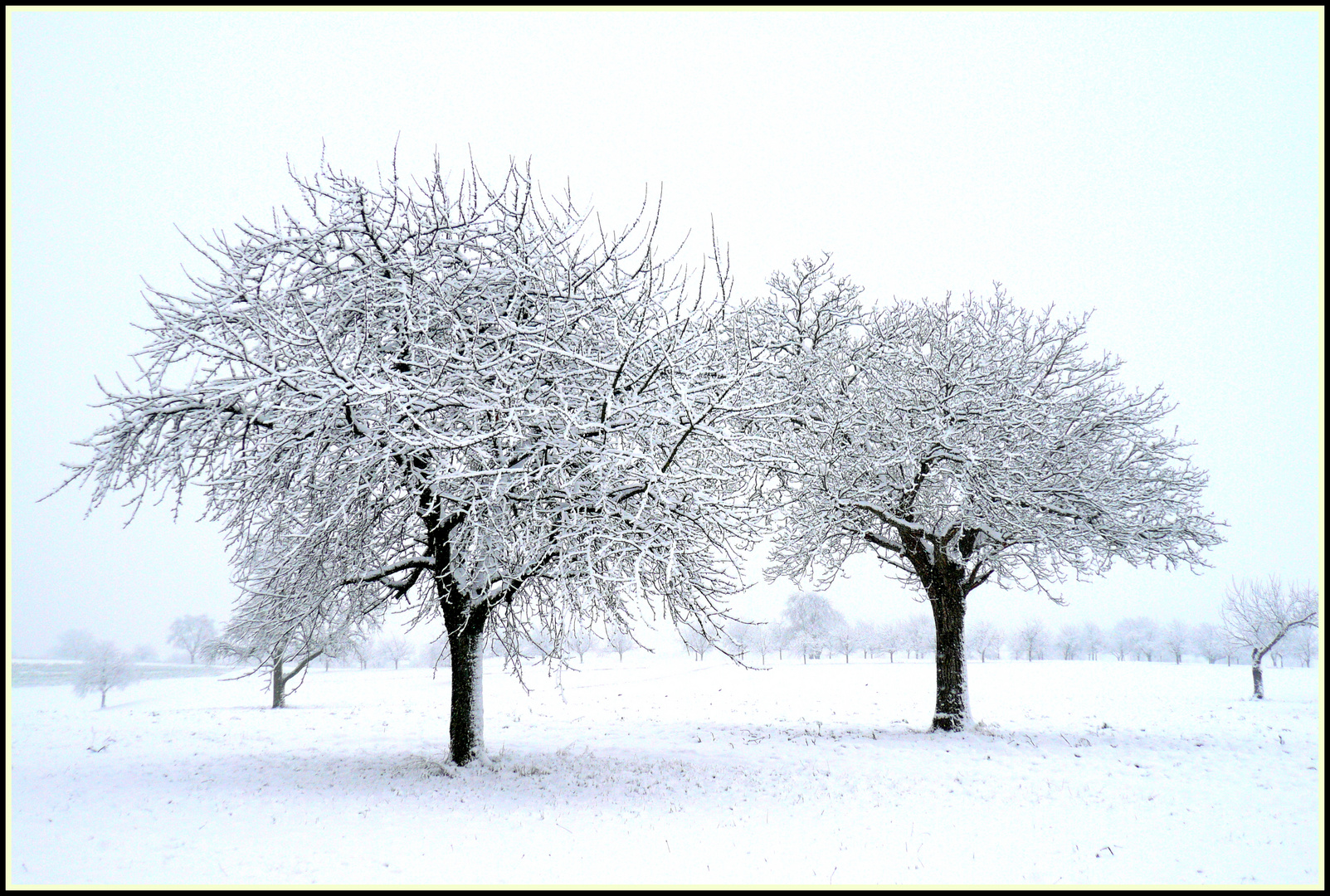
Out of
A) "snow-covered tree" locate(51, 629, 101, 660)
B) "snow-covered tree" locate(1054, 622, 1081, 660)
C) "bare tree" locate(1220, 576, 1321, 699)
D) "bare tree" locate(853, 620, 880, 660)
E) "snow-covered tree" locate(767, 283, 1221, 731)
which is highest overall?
"snow-covered tree" locate(767, 283, 1221, 731)

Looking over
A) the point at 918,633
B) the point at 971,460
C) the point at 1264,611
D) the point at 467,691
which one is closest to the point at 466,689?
the point at 467,691

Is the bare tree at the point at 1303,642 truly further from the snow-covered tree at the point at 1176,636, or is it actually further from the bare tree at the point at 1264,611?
the bare tree at the point at 1264,611

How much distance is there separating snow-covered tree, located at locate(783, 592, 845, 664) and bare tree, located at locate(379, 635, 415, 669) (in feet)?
169

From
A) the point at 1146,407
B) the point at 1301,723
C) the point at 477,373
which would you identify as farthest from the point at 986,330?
the point at 1301,723

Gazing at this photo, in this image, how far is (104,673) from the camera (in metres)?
35.1

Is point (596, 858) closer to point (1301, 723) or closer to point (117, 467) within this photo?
point (117, 467)

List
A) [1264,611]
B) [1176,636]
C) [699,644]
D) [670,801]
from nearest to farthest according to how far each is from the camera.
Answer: [670,801], [699,644], [1264,611], [1176,636]

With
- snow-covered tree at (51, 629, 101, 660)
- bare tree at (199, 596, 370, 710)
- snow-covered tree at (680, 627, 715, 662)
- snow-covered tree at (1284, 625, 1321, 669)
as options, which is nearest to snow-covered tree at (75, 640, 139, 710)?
snow-covered tree at (51, 629, 101, 660)

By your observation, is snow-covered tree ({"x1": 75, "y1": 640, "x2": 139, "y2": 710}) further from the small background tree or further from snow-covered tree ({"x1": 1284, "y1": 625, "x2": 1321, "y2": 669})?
snow-covered tree ({"x1": 1284, "y1": 625, "x2": 1321, "y2": 669})

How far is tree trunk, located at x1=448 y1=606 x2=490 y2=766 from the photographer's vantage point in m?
9.80

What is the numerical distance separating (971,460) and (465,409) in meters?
8.66

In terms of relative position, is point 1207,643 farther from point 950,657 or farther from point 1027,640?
point 950,657

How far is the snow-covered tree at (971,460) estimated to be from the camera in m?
12.2

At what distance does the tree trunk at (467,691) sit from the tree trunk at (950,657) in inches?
365
